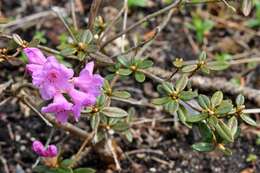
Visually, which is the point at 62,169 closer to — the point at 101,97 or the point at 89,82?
the point at 101,97

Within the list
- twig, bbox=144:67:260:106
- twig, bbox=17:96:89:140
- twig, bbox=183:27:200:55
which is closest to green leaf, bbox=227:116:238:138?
twig, bbox=17:96:89:140

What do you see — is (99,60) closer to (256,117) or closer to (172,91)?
(172,91)

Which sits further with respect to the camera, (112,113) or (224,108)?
(112,113)

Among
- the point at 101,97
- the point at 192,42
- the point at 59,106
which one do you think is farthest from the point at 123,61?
the point at 192,42

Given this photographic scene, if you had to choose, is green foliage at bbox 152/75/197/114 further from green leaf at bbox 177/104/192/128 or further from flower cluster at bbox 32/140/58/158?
flower cluster at bbox 32/140/58/158

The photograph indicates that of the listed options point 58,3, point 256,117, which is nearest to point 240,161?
point 256,117
